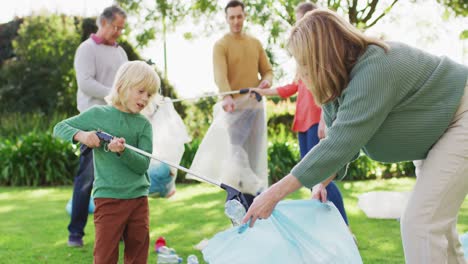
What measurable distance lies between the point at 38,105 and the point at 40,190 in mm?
3786

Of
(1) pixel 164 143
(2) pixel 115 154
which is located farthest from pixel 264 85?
(2) pixel 115 154

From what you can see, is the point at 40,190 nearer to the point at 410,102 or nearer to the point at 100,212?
the point at 100,212

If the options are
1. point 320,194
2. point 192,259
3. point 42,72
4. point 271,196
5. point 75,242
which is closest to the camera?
point 271,196

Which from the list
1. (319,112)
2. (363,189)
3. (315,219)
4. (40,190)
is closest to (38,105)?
(40,190)

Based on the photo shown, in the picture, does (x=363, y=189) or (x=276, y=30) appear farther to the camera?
(x=276, y=30)

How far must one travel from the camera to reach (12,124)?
9031 millimetres

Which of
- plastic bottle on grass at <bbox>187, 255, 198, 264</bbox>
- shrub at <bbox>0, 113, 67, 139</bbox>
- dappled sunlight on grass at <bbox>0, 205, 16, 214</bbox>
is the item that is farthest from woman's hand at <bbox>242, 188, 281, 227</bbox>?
shrub at <bbox>0, 113, 67, 139</bbox>

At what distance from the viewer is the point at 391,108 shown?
202 cm

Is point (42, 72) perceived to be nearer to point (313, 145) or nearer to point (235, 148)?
point (235, 148)

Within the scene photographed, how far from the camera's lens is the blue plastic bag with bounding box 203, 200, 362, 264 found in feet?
6.88

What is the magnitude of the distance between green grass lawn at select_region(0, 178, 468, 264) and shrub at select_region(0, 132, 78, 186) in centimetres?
45

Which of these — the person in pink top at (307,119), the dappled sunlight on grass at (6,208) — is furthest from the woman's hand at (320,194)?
the dappled sunlight on grass at (6,208)

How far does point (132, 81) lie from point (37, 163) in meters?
4.96

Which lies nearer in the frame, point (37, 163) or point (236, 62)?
point (236, 62)
